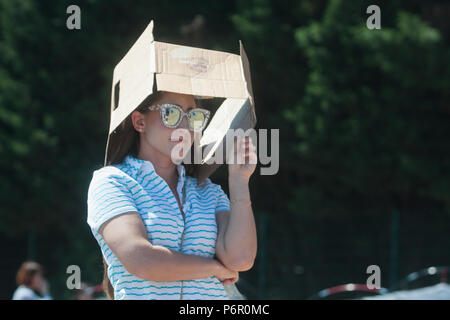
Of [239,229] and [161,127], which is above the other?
[161,127]

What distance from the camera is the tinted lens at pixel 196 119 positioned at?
218 centimetres

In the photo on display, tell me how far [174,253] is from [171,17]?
9034 mm

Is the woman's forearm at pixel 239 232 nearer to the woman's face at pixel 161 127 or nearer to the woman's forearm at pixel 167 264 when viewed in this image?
the woman's forearm at pixel 167 264

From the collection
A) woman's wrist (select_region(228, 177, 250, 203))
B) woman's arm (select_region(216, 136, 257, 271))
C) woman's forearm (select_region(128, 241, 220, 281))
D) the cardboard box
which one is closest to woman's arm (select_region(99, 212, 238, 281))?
woman's forearm (select_region(128, 241, 220, 281))

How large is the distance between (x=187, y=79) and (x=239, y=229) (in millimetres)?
513

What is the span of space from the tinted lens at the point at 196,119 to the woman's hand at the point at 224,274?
0.46 metres

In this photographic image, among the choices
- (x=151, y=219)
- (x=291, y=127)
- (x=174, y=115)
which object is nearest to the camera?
(x=151, y=219)

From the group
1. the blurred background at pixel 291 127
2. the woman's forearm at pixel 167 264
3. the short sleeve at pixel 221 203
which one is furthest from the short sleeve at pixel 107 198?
the blurred background at pixel 291 127

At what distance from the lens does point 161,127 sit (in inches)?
85.6

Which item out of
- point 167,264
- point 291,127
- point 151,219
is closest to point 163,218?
point 151,219

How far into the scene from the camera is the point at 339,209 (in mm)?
9977

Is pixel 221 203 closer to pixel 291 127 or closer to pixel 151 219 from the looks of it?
pixel 151 219

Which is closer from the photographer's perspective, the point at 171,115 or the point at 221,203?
the point at 171,115

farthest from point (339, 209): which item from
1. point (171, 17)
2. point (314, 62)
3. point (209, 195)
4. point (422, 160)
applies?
point (209, 195)
